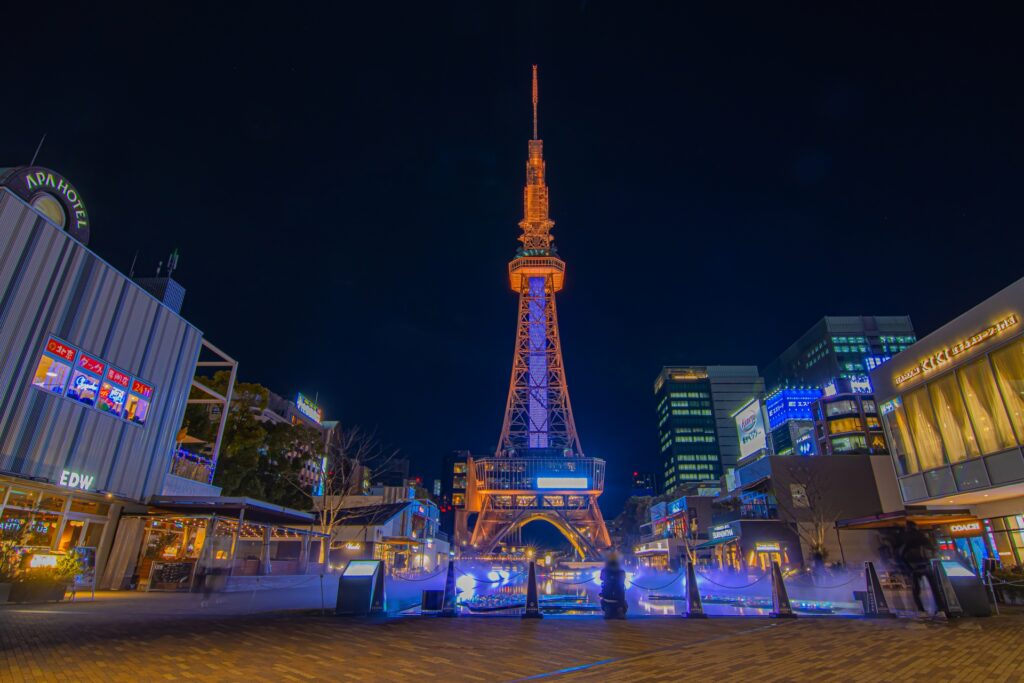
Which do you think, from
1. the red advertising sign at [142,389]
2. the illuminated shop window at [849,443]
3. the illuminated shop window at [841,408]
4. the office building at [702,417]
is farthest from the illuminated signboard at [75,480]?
the office building at [702,417]

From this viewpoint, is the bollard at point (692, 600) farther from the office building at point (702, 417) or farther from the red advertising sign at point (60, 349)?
the office building at point (702, 417)

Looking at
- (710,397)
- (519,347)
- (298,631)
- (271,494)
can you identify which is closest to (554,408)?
(519,347)

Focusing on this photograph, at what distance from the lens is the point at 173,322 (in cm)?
2125

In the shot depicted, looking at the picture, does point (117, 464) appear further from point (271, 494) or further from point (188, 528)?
point (271, 494)

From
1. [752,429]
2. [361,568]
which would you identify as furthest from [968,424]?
[752,429]

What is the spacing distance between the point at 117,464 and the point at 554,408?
71734 mm

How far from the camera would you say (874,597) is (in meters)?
12.6

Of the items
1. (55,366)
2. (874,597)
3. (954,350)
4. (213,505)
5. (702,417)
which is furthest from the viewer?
(702,417)

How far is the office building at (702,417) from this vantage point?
13062 cm

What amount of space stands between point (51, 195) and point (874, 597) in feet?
89.6

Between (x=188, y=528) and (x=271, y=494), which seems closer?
(x=188, y=528)

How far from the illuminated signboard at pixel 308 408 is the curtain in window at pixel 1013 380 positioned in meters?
66.2

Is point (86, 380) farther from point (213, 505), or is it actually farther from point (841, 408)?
point (841, 408)

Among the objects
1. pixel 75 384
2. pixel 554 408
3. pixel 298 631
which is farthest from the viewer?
pixel 554 408
